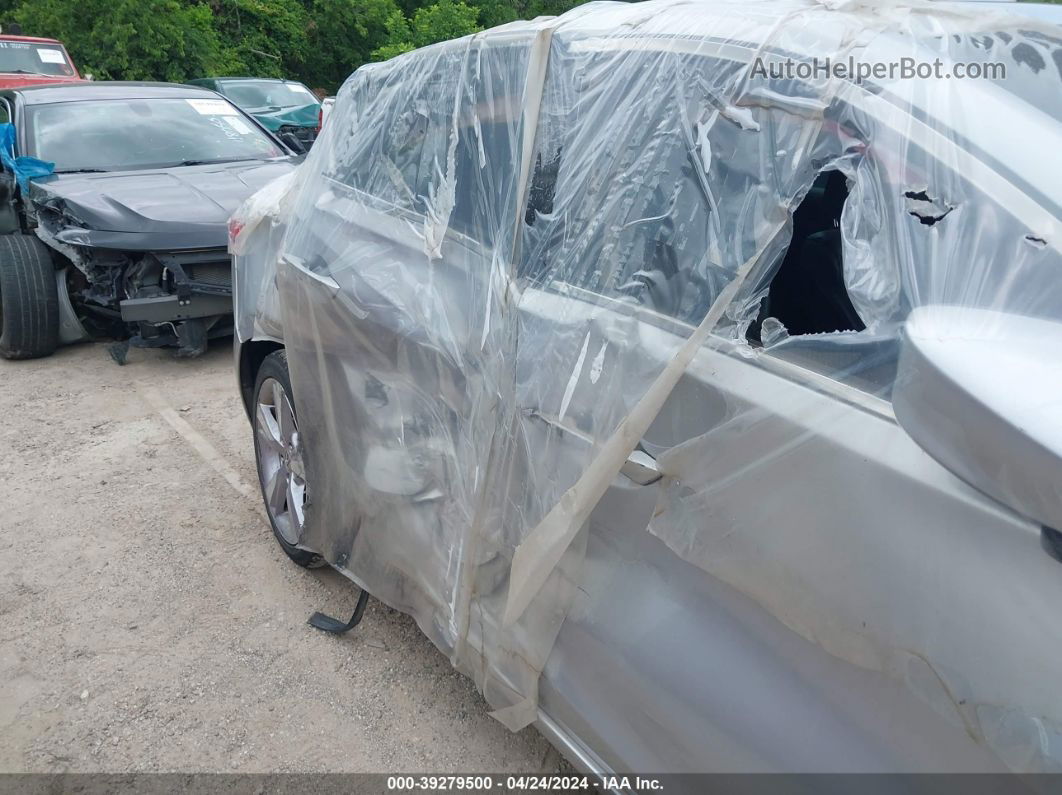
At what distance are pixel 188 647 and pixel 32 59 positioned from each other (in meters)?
11.5

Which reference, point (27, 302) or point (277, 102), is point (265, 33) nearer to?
point (277, 102)

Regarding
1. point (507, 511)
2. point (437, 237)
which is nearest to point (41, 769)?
point (507, 511)

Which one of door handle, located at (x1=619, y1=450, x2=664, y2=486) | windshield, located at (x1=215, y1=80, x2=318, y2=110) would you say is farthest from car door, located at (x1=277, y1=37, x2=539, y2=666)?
windshield, located at (x1=215, y1=80, x2=318, y2=110)

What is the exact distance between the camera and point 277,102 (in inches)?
485

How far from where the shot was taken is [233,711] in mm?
2463

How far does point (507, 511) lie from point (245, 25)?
2093 cm

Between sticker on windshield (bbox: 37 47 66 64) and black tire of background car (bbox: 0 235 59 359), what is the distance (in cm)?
766

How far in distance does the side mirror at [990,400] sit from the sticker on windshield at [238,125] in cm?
621

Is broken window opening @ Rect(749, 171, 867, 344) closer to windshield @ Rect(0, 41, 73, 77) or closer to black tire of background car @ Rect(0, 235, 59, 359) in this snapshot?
black tire of background car @ Rect(0, 235, 59, 359)

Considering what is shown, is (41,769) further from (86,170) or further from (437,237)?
(86,170)

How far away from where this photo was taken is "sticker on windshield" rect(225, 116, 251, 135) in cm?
641

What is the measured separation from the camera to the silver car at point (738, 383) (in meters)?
1.10

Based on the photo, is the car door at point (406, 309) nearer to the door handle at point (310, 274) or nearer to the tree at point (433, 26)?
the door handle at point (310, 274)

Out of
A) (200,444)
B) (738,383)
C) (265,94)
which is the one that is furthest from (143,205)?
(265,94)
